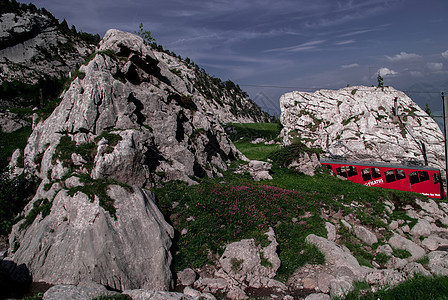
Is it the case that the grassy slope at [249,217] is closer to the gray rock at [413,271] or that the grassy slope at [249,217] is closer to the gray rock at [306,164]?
the gray rock at [413,271]

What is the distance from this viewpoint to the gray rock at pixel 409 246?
14.6m

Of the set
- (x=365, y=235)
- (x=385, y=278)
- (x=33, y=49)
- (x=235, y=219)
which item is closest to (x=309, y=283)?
(x=385, y=278)

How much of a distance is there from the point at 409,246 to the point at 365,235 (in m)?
2.50

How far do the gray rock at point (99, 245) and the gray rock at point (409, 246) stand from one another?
13.6 m

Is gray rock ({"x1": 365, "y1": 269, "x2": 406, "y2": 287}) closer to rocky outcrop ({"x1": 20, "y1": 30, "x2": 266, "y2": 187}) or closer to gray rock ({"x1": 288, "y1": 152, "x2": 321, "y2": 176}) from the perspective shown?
rocky outcrop ({"x1": 20, "y1": 30, "x2": 266, "y2": 187})

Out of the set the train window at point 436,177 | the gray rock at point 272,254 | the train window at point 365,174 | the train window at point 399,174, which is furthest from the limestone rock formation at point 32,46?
the train window at point 436,177

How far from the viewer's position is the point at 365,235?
15492mm

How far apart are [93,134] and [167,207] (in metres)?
7.66

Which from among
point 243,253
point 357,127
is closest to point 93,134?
point 243,253

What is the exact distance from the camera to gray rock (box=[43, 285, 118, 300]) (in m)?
8.49

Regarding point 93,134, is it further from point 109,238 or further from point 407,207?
point 407,207

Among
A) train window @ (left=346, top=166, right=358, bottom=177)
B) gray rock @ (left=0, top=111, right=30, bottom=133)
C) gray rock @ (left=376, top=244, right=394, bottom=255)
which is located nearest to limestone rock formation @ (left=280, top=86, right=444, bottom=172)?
train window @ (left=346, top=166, right=358, bottom=177)

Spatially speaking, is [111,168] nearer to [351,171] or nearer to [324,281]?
[324,281]

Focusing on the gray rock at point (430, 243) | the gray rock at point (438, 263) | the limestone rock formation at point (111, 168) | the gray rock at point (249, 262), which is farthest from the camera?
the gray rock at point (430, 243)
